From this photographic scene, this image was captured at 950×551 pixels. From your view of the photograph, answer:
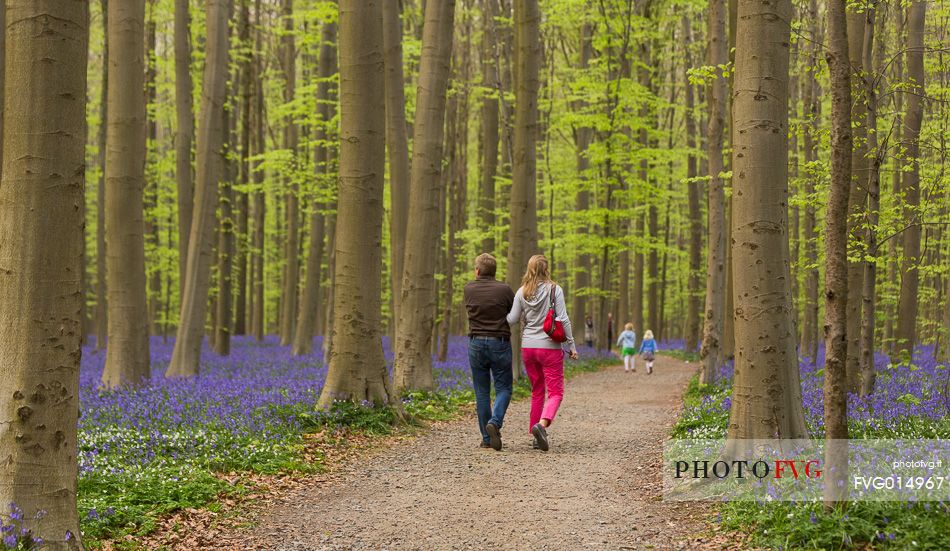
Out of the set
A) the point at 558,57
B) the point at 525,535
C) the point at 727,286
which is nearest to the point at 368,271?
the point at 525,535

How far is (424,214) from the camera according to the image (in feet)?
46.2

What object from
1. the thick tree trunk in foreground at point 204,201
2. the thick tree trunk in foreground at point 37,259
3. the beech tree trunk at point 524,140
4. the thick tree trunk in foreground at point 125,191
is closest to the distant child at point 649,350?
the beech tree trunk at point 524,140

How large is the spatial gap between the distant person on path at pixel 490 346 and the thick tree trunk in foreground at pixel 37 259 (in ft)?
17.4

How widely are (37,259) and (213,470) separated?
3567 millimetres

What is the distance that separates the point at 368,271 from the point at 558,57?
29.3m

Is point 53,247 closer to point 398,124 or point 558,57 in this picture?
point 398,124

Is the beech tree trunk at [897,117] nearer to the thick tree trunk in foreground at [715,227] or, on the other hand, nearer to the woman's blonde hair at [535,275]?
the thick tree trunk in foreground at [715,227]

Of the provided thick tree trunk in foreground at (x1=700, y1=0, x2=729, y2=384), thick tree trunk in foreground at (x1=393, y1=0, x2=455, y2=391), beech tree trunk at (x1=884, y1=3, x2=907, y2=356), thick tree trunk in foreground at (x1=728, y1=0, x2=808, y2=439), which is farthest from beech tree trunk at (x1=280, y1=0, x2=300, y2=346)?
thick tree trunk in foreground at (x1=728, y1=0, x2=808, y2=439)

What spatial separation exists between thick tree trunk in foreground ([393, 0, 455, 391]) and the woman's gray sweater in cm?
468

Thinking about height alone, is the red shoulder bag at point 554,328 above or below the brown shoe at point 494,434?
above

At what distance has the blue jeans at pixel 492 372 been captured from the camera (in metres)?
9.57

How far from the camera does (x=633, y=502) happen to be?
7055mm

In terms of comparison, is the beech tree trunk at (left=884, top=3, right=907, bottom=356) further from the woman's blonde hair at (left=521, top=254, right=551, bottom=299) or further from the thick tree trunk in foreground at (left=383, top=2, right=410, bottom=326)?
the thick tree trunk in foreground at (left=383, top=2, right=410, bottom=326)

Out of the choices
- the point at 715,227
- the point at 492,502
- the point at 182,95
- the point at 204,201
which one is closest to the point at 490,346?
the point at 492,502
